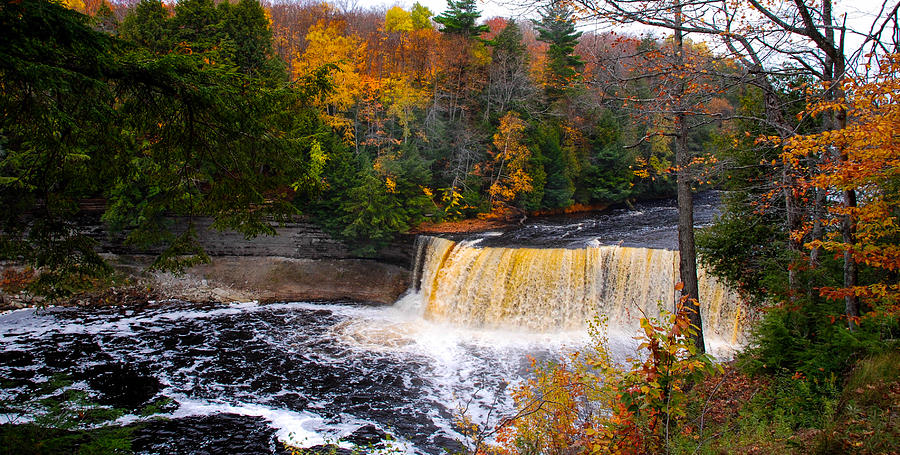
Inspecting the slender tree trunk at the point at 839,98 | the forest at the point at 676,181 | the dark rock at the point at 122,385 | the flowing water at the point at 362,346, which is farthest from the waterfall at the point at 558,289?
the dark rock at the point at 122,385

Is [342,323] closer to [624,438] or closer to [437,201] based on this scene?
[437,201]

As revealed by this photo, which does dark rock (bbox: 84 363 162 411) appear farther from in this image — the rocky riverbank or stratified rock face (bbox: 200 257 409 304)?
stratified rock face (bbox: 200 257 409 304)

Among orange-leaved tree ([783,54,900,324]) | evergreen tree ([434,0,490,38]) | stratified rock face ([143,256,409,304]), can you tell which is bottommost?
stratified rock face ([143,256,409,304])

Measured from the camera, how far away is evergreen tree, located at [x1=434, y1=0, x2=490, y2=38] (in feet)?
86.6

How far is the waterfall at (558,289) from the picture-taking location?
14656 millimetres

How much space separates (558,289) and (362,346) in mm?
6526

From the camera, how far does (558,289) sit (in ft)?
52.1

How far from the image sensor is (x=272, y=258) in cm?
2045

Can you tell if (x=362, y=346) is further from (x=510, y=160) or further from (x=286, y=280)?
(x=510, y=160)

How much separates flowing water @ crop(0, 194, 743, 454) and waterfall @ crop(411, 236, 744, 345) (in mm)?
42

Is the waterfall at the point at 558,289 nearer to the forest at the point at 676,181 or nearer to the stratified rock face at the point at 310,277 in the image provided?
the forest at the point at 676,181

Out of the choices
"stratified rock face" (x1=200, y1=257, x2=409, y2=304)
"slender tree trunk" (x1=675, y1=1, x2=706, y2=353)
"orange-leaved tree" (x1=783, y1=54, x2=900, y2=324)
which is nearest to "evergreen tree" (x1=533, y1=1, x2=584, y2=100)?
"stratified rock face" (x1=200, y1=257, x2=409, y2=304)

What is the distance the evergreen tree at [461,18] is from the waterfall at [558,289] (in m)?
14.7

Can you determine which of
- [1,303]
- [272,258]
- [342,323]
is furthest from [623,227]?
[1,303]
